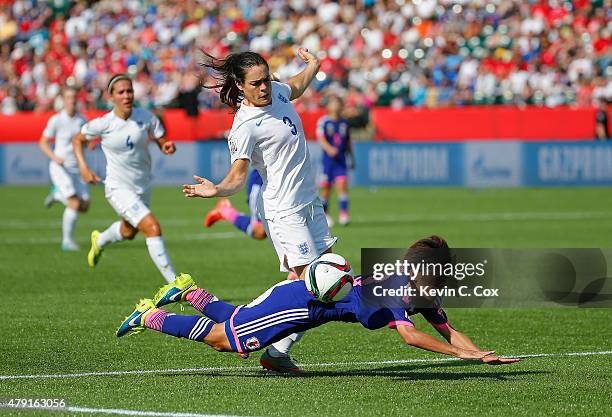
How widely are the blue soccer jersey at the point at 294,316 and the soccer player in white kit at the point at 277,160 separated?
0.53 metres

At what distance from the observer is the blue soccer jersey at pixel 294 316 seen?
7953 mm

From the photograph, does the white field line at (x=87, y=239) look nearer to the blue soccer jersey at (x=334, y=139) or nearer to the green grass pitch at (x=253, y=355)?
the green grass pitch at (x=253, y=355)

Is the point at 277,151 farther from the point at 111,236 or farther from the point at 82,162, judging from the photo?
the point at 111,236

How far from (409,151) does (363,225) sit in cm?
1006

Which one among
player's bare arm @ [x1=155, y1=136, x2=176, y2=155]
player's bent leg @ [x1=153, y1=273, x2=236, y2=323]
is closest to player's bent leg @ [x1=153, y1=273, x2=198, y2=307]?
player's bent leg @ [x1=153, y1=273, x2=236, y2=323]

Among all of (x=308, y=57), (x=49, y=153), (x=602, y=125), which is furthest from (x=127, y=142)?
(x=602, y=125)

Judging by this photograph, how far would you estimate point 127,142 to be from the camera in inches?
539

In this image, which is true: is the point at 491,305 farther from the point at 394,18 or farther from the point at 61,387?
the point at 394,18

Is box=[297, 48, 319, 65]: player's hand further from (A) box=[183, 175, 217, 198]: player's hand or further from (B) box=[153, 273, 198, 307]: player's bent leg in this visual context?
(B) box=[153, 273, 198, 307]: player's bent leg

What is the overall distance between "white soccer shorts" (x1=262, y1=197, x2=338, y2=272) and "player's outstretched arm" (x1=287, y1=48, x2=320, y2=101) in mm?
903

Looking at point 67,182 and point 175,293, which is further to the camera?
point 67,182

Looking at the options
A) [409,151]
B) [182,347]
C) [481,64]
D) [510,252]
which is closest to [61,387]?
[182,347]

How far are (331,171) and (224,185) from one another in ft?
51.9

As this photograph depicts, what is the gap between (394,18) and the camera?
3747 cm
